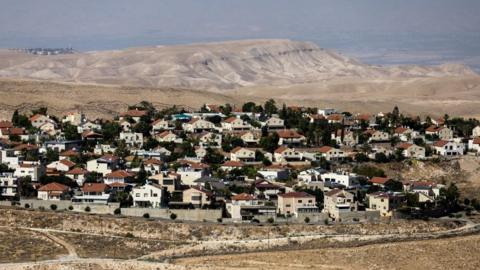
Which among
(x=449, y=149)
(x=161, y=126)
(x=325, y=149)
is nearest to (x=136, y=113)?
(x=161, y=126)

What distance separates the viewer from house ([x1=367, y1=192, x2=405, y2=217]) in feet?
157

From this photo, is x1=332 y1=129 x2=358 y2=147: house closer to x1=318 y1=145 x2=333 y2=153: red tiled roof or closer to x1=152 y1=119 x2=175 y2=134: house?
x1=318 y1=145 x2=333 y2=153: red tiled roof

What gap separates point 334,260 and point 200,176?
14505 millimetres

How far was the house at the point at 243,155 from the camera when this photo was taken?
5744cm

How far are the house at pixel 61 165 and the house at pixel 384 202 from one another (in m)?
15.6

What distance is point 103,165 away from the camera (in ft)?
175

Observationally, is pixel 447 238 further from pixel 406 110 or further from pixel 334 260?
pixel 406 110

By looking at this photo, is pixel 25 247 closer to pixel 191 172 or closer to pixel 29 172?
pixel 29 172

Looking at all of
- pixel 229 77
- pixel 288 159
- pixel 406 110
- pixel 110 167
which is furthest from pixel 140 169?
pixel 229 77

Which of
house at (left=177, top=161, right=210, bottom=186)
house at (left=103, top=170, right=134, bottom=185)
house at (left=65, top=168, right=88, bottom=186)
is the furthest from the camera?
house at (left=177, top=161, right=210, bottom=186)

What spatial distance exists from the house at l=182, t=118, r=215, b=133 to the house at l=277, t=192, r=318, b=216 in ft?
61.1

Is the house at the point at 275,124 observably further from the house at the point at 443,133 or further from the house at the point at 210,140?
the house at the point at 443,133

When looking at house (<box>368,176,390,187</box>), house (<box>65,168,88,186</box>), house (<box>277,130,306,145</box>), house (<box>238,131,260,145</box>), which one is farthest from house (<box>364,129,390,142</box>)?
house (<box>65,168,88,186</box>)

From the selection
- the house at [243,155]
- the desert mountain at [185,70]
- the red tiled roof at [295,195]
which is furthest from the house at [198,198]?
the desert mountain at [185,70]
